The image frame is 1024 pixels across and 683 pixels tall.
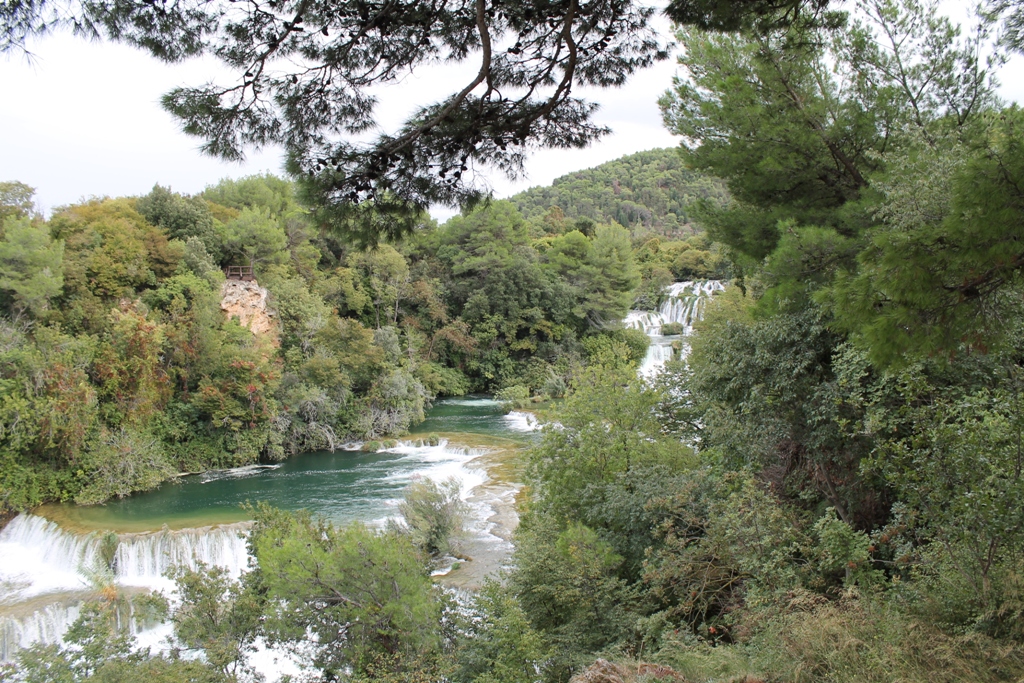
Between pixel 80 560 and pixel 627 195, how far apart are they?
58.9 meters

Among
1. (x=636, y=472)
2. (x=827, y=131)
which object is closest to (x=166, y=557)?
(x=636, y=472)

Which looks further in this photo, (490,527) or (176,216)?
(176,216)

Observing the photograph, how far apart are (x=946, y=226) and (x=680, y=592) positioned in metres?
4.70

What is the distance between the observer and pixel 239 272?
19.1 m

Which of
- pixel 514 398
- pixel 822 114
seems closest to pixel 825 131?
pixel 822 114

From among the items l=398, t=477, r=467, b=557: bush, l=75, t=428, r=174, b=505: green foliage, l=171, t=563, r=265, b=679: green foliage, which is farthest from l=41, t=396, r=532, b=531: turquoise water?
l=171, t=563, r=265, b=679: green foliage

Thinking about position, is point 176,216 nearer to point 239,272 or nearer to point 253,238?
point 253,238

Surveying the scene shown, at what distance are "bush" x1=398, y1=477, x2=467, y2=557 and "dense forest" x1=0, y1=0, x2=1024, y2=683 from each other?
59 millimetres

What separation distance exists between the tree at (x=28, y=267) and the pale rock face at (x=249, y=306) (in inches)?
158

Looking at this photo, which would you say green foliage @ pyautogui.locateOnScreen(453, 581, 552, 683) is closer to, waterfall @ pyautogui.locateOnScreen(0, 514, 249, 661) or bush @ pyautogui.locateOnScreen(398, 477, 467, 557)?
bush @ pyautogui.locateOnScreen(398, 477, 467, 557)

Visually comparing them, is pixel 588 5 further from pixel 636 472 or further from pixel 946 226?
pixel 636 472

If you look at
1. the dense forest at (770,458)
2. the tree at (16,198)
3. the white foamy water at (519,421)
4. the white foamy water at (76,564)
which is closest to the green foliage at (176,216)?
the tree at (16,198)

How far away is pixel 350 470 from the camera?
48.7 feet

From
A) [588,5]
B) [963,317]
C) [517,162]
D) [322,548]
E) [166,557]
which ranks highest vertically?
[588,5]
